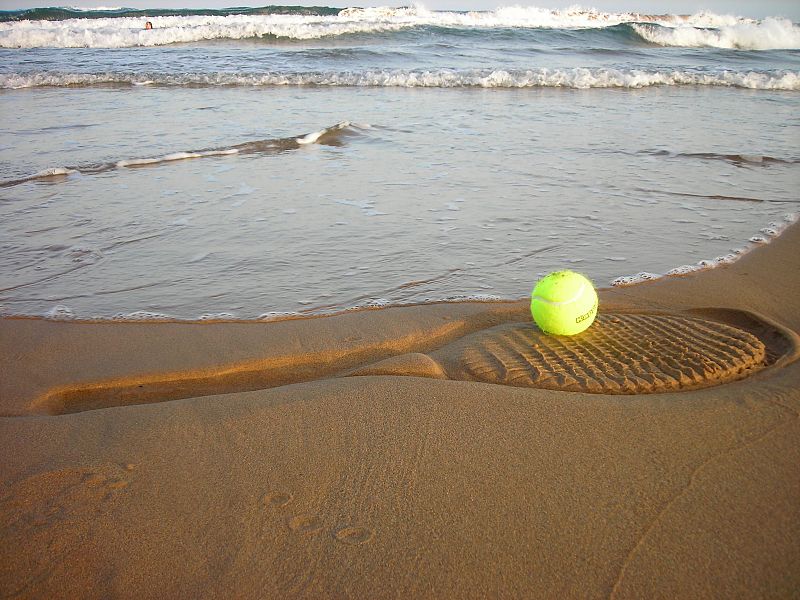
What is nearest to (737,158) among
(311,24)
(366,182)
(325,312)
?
(366,182)

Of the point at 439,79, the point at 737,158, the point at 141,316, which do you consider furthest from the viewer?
Result: the point at 439,79

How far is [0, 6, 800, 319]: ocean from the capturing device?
13.5 ft

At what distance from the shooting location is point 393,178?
6195 millimetres

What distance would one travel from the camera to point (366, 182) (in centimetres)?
612

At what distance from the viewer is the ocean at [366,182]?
410 centimetres

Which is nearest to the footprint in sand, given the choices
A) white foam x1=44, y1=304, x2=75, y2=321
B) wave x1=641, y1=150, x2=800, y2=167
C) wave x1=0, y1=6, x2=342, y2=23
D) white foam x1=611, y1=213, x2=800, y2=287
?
white foam x1=44, y1=304, x2=75, y2=321

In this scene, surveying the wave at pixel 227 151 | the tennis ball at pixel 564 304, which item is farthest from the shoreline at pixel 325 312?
the wave at pixel 227 151

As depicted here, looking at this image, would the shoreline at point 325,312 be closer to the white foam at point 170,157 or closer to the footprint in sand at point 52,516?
the footprint in sand at point 52,516

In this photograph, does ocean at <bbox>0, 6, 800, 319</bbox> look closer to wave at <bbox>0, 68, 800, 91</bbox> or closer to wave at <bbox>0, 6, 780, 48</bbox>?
→ wave at <bbox>0, 68, 800, 91</bbox>

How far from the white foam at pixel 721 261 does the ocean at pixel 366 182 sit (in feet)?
0.07

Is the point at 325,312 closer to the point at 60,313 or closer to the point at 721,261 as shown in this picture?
the point at 60,313

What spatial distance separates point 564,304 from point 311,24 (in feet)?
77.4

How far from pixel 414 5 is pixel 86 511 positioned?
31.3m

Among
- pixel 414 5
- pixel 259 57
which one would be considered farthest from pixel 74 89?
pixel 414 5
